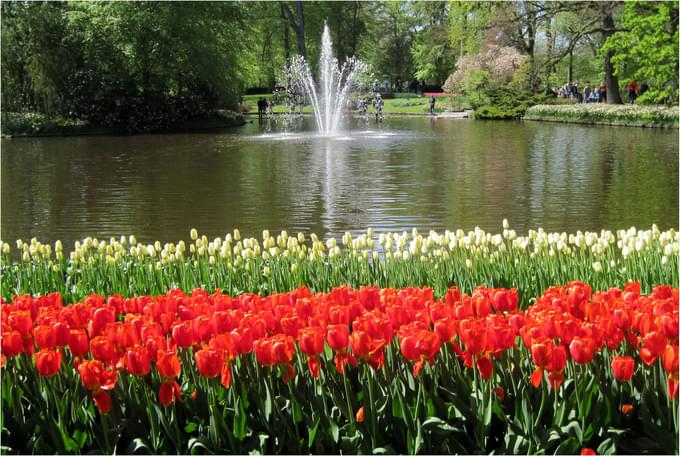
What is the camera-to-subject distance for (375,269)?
19.0 feet

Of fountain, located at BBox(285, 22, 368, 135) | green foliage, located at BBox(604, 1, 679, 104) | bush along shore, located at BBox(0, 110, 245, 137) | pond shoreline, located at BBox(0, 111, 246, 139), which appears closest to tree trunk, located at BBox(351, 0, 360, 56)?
fountain, located at BBox(285, 22, 368, 135)

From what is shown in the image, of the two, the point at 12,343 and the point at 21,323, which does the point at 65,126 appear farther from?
the point at 12,343

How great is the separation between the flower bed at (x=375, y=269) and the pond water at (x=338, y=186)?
516 centimetres

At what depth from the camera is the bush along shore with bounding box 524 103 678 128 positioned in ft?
104

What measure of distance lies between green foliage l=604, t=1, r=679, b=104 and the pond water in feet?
21.1

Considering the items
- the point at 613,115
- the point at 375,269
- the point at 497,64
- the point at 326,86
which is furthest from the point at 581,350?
→ the point at 497,64

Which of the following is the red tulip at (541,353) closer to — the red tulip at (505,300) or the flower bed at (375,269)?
the red tulip at (505,300)

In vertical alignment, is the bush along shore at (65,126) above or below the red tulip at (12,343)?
above

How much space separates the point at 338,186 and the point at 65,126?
22.0 metres

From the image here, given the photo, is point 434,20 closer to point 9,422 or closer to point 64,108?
point 64,108

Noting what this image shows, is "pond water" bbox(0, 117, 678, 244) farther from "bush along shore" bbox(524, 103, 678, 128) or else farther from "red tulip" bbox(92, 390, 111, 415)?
"red tulip" bbox(92, 390, 111, 415)

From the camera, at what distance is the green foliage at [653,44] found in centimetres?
3228

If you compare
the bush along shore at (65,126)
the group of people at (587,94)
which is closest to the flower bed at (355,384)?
the bush along shore at (65,126)

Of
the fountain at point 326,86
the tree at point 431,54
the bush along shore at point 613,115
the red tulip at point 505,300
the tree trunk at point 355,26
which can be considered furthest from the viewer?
the tree trunk at point 355,26
